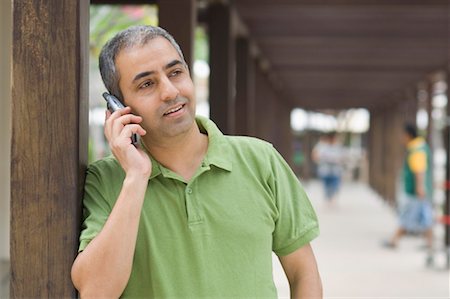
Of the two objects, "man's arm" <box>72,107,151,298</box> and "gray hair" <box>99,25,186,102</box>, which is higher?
"gray hair" <box>99,25,186,102</box>

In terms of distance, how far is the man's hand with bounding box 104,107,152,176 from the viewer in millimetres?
2195

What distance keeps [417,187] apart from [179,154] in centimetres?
832

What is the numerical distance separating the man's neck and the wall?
18.3 feet


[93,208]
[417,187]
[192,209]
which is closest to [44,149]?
[93,208]

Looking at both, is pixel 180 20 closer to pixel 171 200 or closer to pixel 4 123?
pixel 4 123

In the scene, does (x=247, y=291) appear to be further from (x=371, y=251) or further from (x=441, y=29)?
(x=371, y=251)

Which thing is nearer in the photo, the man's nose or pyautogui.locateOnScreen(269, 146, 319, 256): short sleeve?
the man's nose

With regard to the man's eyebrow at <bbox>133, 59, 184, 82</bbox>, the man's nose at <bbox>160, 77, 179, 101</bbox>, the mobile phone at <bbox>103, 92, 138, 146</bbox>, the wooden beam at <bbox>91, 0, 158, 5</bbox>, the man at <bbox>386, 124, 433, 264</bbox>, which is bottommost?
the man at <bbox>386, 124, 433, 264</bbox>

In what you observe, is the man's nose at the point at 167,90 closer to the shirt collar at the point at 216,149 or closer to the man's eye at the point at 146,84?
the man's eye at the point at 146,84

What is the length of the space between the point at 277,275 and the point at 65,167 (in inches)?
266

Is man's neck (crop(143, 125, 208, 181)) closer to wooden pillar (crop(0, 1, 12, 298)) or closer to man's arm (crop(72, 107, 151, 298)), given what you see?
man's arm (crop(72, 107, 151, 298))

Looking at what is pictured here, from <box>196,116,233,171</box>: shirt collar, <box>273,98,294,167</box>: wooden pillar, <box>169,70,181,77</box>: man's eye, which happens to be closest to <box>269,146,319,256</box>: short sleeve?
<box>196,116,233,171</box>: shirt collar

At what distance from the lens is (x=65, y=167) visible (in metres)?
2.30

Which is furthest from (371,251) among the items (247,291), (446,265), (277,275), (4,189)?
(247,291)
